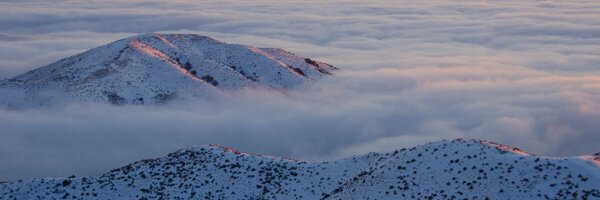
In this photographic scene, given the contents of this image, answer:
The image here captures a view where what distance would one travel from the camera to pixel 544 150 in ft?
308

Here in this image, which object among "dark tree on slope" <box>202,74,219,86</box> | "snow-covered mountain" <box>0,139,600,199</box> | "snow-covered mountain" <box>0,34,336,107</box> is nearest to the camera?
"snow-covered mountain" <box>0,139,600,199</box>

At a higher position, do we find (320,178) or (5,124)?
(320,178)

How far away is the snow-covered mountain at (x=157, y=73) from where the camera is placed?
89000 millimetres

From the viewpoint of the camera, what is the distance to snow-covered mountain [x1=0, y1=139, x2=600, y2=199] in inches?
1362

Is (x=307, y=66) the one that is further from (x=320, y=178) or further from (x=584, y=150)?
(x=320, y=178)

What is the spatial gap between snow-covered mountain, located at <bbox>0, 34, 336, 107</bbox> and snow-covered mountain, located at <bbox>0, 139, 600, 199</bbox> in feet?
147

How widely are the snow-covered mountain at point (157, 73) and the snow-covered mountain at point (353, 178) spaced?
44804 mm

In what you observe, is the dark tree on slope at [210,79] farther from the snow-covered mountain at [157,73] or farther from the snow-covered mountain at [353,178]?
the snow-covered mountain at [353,178]

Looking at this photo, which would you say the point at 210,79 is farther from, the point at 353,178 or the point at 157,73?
the point at 353,178

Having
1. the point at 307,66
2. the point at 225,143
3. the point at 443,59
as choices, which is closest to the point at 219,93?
A: the point at 225,143

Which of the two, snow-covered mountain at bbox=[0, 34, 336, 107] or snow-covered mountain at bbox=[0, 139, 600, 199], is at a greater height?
→ snow-covered mountain at bbox=[0, 139, 600, 199]

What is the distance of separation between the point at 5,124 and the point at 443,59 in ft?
360

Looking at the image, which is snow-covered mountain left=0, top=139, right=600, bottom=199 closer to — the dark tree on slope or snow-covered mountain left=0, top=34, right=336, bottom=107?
snow-covered mountain left=0, top=34, right=336, bottom=107

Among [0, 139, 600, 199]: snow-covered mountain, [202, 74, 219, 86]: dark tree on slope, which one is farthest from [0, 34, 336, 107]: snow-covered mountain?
[0, 139, 600, 199]: snow-covered mountain
